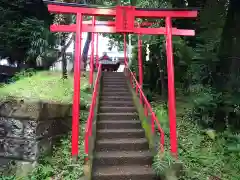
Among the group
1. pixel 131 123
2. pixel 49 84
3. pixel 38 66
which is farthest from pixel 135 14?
pixel 38 66

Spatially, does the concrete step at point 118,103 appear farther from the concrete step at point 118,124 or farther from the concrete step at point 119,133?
the concrete step at point 119,133

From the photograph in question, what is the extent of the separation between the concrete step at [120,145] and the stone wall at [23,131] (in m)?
1.26

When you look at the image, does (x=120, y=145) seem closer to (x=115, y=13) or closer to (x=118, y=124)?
(x=118, y=124)

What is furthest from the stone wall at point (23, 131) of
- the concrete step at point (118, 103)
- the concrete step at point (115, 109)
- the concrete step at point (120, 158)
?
the concrete step at point (118, 103)

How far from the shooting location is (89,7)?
5.57 metres

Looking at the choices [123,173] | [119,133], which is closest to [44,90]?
[119,133]

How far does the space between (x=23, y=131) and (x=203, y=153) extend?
4.49 m

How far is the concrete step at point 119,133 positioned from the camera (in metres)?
6.61

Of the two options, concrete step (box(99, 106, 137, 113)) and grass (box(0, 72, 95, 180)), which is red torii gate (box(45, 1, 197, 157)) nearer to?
grass (box(0, 72, 95, 180))

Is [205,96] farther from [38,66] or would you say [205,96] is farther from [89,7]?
[38,66]

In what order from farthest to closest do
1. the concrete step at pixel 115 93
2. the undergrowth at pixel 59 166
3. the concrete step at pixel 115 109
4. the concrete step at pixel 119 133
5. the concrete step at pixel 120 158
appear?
the concrete step at pixel 115 93
the concrete step at pixel 115 109
the concrete step at pixel 119 133
the concrete step at pixel 120 158
the undergrowth at pixel 59 166

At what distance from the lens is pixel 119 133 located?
22.0 ft

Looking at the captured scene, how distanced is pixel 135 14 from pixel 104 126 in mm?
3166

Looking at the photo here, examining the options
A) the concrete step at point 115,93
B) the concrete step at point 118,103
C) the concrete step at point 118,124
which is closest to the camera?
the concrete step at point 118,124
